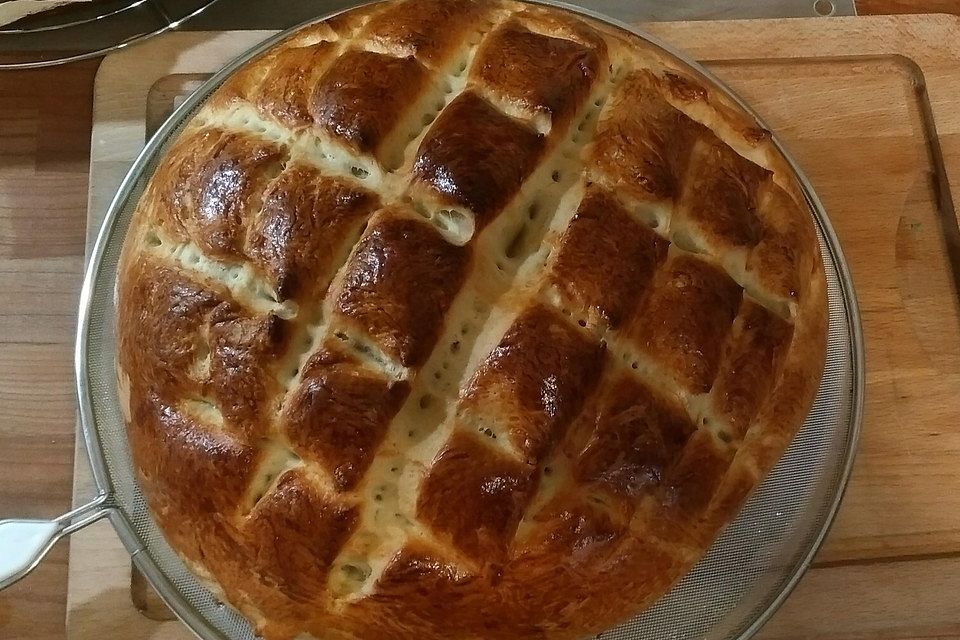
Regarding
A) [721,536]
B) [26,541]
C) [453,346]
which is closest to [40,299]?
[26,541]

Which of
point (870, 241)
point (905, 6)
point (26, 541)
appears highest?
point (905, 6)

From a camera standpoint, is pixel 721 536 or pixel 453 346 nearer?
pixel 453 346

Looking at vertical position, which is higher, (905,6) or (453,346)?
(905,6)

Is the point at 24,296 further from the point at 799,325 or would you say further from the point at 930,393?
the point at 930,393

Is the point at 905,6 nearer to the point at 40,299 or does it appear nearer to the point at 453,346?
the point at 453,346

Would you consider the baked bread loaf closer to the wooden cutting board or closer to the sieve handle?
the sieve handle

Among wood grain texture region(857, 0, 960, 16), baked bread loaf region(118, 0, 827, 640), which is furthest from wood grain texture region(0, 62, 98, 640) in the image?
wood grain texture region(857, 0, 960, 16)

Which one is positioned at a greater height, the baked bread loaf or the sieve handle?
the baked bread loaf
